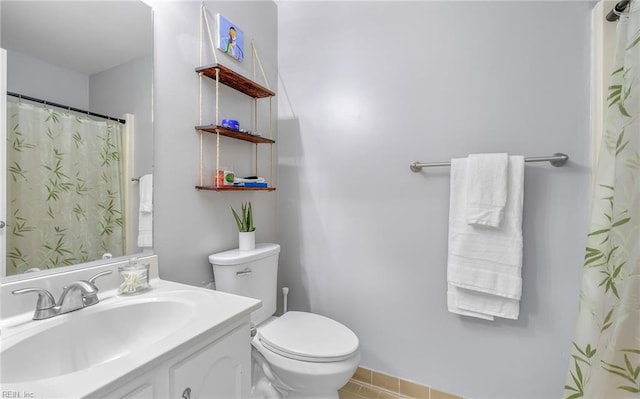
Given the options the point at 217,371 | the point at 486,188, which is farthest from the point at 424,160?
the point at 217,371

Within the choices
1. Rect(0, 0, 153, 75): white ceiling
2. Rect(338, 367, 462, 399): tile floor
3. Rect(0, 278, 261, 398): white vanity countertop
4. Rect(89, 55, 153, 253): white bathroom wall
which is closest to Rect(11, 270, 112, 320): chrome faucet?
Rect(0, 278, 261, 398): white vanity countertop

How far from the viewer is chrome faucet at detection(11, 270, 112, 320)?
744 mm

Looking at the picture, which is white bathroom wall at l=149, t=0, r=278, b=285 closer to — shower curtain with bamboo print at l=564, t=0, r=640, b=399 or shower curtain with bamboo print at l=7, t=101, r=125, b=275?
shower curtain with bamboo print at l=7, t=101, r=125, b=275

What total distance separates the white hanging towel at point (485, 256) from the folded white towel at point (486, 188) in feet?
0.09

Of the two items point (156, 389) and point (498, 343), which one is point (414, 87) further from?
point (156, 389)

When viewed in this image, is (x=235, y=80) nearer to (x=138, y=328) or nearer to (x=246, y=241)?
(x=246, y=241)

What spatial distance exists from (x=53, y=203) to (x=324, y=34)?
1.58 meters

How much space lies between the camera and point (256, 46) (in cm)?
167

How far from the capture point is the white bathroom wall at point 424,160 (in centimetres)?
124

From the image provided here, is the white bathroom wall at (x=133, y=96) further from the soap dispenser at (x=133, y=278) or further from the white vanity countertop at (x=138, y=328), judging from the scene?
the white vanity countertop at (x=138, y=328)

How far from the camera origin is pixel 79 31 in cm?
93

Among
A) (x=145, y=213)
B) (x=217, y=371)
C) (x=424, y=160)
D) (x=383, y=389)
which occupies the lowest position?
(x=383, y=389)

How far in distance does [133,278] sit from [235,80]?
0.99 m

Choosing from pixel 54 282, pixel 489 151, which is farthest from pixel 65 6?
pixel 489 151
